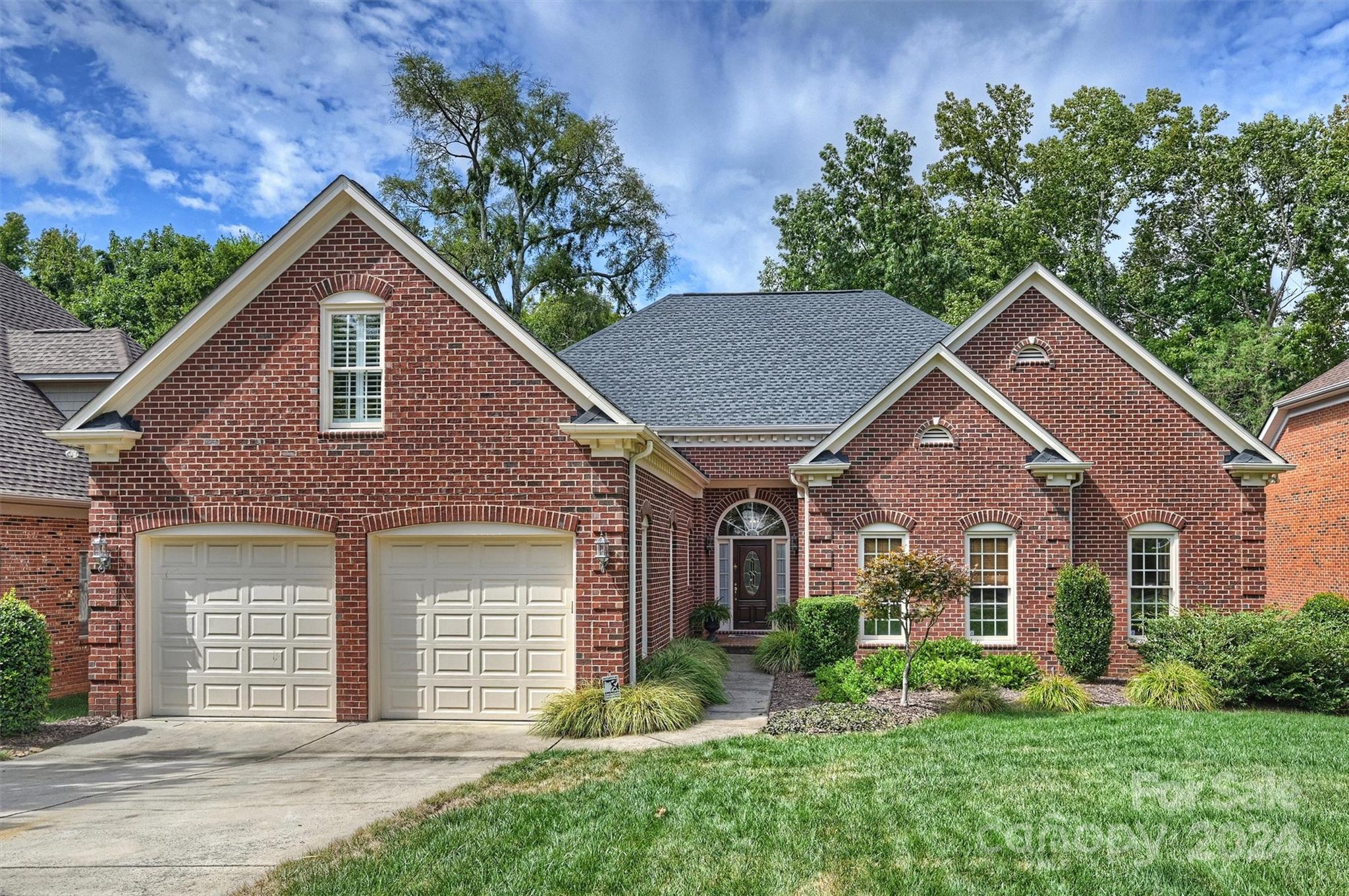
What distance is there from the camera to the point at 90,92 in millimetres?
13438

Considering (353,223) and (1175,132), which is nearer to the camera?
(353,223)

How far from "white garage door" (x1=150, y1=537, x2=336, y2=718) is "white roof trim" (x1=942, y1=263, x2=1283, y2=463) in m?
12.3

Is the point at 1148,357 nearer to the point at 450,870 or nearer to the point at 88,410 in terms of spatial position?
the point at 450,870

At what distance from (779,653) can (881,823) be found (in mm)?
9685

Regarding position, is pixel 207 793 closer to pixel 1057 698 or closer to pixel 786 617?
pixel 1057 698

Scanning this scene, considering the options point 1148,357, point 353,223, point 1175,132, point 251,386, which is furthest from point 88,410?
point 1175,132

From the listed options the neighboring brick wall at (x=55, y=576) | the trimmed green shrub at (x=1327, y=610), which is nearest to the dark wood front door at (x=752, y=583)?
the trimmed green shrub at (x=1327, y=610)

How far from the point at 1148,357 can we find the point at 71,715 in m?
19.2

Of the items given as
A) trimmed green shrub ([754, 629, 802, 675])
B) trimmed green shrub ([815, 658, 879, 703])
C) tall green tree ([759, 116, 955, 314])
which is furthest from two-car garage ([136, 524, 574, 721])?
tall green tree ([759, 116, 955, 314])

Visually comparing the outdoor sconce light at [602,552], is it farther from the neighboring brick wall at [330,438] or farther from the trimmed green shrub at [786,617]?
the trimmed green shrub at [786,617]

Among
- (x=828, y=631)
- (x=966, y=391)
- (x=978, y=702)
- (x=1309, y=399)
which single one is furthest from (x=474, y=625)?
(x=1309, y=399)

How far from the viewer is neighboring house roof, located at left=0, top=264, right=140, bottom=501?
1482cm

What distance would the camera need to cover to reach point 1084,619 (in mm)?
15516

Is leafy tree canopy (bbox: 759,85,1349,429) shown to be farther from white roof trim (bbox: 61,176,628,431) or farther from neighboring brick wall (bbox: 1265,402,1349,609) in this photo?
white roof trim (bbox: 61,176,628,431)
